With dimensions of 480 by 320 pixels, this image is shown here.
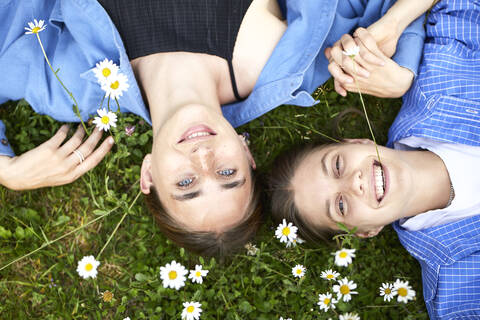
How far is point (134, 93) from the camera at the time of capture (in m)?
2.58

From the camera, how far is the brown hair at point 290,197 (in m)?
2.67

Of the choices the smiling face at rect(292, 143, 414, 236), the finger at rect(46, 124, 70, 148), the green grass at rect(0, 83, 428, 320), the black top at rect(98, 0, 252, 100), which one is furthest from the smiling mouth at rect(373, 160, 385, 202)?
the finger at rect(46, 124, 70, 148)

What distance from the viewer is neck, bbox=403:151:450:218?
2.60m

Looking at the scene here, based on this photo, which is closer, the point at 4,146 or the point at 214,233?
the point at 214,233

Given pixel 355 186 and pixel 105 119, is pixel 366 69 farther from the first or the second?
pixel 105 119

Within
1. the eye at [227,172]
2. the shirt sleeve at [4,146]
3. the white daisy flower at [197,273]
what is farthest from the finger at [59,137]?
the eye at [227,172]

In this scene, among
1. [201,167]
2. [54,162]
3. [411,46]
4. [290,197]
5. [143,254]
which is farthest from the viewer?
[143,254]

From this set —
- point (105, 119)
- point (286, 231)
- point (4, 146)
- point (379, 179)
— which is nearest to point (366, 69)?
point (379, 179)

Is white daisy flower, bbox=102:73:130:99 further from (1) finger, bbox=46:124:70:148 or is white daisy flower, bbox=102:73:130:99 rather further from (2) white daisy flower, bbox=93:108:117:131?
(1) finger, bbox=46:124:70:148

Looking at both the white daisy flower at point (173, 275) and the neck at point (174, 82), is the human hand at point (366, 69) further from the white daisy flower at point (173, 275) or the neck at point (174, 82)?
the white daisy flower at point (173, 275)

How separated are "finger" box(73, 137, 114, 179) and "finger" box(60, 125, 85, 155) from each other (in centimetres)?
12

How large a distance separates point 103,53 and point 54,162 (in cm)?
80

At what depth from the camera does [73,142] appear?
2.99 metres

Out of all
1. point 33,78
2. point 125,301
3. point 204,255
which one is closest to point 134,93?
point 33,78
